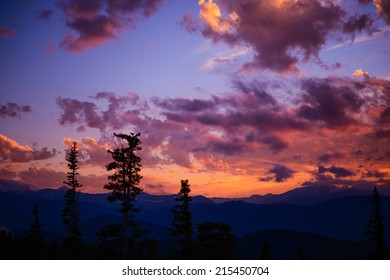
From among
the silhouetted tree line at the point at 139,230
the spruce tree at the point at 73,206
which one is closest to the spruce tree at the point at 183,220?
the silhouetted tree line at the point at 139,230

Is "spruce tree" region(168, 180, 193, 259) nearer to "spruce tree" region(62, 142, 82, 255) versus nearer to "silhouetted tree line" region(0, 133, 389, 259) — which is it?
"silhouetted tree line" region(0, 133, 389, 259)

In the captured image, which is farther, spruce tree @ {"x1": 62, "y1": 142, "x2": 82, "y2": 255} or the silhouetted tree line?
spruce tree @ {"x1": 62, "y1": 142, "x2": 82, "y2": 255}

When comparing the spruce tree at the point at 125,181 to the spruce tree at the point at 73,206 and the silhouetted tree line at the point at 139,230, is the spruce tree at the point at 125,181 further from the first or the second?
the spruce tree at the point at 73,206

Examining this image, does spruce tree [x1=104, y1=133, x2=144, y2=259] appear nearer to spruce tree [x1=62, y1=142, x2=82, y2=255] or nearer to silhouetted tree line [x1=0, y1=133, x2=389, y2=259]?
silhouetted tree line [x1=0, y1=133, x2=389, y2=259]

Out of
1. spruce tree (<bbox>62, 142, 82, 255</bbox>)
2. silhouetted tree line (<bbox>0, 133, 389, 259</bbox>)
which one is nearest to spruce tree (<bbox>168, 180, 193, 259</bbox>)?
silhouetted tree line (<bbox>0, 133, 389, 259</bbox>)

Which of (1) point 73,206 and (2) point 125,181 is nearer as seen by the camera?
(2) point 125,181

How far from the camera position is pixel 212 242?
2947cm

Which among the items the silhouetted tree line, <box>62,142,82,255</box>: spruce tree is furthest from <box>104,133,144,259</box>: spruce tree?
<box>62,142,82,255</box>: spruce tree

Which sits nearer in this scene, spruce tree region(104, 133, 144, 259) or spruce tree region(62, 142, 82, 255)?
spruce tree region(104, 133, 144, 259)
